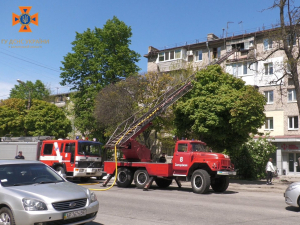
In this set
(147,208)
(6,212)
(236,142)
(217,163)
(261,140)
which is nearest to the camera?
(6,212)

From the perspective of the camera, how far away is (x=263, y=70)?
37.0 meters

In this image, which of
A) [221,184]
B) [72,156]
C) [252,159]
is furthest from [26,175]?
[252,159]

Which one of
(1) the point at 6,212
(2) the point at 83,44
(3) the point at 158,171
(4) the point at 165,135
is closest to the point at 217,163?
(3) the point at 158,171

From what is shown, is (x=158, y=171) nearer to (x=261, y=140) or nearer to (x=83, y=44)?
(x=261, y=140)

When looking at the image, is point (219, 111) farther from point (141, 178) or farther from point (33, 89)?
point (33, 89)

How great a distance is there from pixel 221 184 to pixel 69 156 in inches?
362

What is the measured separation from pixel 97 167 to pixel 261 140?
13.7m

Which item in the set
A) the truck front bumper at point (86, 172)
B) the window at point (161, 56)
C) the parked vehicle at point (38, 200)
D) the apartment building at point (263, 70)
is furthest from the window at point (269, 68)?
the parked vehicle at point (38, 200)

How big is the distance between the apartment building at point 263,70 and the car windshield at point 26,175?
25.7m

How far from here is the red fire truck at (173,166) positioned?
1550 cm

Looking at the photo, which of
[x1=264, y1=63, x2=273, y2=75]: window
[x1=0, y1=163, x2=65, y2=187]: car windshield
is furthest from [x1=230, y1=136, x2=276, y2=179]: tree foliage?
[x1=0, y1=163, x2=65, y2=187]: car windshield

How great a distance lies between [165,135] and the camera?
3728 cm

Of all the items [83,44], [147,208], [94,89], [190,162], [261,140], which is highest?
[83,44]

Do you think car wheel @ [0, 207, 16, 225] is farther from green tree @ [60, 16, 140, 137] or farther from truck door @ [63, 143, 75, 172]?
green tree @ [60, 16, 140, 137]
